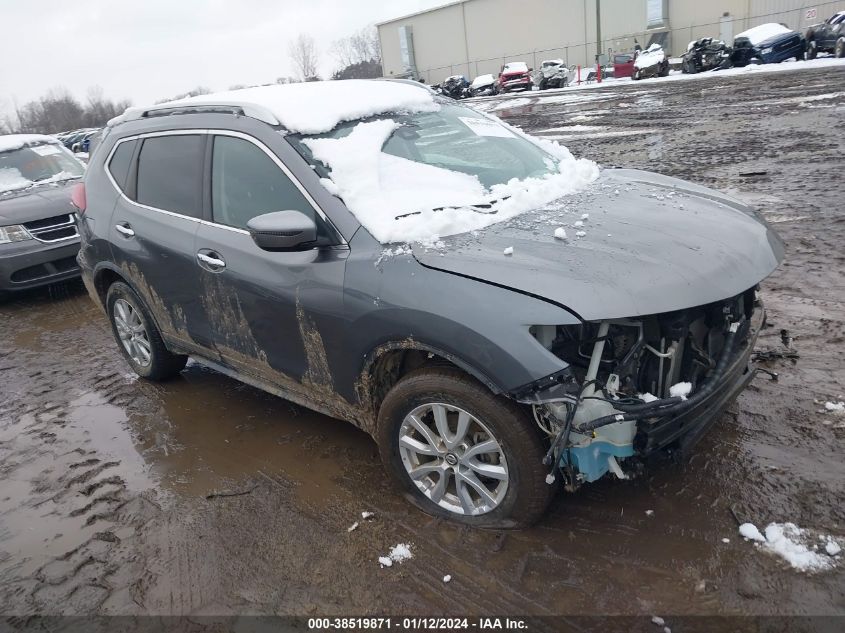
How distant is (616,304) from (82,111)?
103 metres

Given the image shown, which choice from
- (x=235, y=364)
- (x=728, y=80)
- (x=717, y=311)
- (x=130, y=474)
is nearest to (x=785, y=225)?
(x=717, y=311)

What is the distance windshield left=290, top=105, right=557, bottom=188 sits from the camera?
3.55 metres

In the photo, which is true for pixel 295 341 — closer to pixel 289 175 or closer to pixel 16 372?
pixel 289 175

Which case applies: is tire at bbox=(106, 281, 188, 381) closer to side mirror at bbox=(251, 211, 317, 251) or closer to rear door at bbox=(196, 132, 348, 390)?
rear door at bbox=(196, 132, 348, 390)

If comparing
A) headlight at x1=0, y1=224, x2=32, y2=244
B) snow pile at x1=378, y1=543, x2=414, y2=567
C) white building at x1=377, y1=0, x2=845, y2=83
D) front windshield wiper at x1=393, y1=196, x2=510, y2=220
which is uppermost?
white building at x1=377, y1=0, x2=845, y2=83

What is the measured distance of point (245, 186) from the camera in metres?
3.55

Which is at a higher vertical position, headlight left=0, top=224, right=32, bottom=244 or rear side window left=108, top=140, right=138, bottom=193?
rear side window left=108, top=140, right=138, bottom=193

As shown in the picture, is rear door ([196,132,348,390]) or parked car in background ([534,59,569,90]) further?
parked car in background ([534,59,569,90])

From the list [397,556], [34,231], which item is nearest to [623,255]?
[397,556]

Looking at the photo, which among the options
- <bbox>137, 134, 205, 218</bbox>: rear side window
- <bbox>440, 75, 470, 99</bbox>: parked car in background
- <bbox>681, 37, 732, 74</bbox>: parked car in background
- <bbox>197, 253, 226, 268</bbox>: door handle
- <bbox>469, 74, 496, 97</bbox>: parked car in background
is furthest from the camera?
<bbox>440, 75, 470, 99</bbox>: parked car in background

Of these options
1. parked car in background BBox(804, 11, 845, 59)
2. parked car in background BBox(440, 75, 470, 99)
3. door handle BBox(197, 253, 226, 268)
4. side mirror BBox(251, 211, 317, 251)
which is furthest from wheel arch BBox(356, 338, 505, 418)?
parked car in background BBox(440, 75, 470, 99)

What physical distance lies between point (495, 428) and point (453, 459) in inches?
13.2

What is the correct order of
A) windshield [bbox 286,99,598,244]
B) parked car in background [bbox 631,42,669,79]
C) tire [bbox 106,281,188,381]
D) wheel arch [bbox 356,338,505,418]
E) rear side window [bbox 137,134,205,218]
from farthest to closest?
parked car in background [bbox 631,42,669,79] → tire [bbox 106,281,188,381] → rear side window [bbox 137,134,205,218] → windshield [bbox 286,99,598,244] → wheel arch [bbox 356,338,505,418]

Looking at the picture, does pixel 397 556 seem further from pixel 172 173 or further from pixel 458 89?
pixel 458 89
